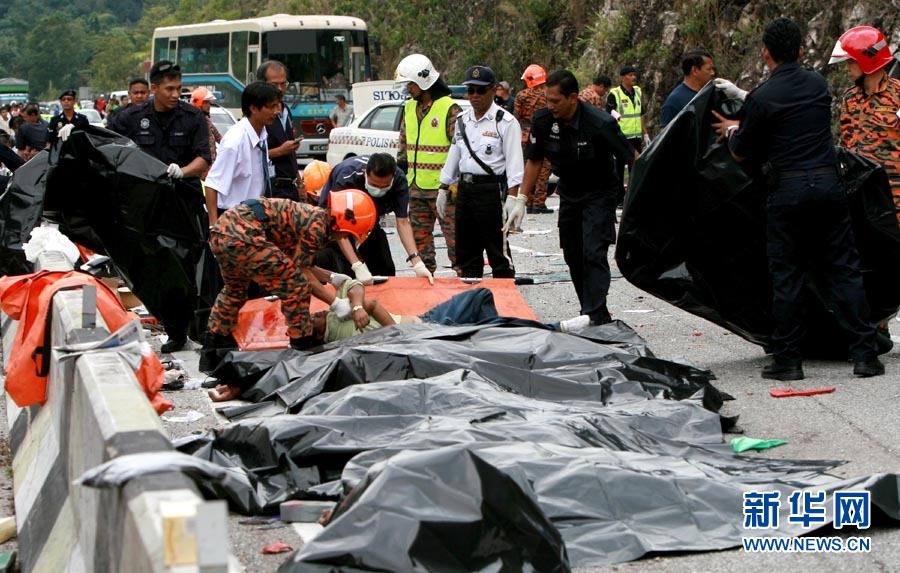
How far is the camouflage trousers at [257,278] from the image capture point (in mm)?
6984

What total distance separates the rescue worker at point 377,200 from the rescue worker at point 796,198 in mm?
2352

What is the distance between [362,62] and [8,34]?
143839 millimetres

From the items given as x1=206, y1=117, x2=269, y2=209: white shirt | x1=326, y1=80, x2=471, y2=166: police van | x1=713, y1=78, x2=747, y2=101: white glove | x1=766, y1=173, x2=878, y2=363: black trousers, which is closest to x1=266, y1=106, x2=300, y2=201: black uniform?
x1=206, y1=117, x2=269, y2=209: white shirt

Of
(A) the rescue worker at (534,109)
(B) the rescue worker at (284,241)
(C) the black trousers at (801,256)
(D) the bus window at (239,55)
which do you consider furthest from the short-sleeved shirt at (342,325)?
(D) the bus window at (239,55)

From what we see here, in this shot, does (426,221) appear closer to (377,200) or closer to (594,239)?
(377,200)

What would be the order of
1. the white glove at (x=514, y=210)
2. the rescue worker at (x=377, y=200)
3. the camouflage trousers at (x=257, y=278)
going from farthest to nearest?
1. the white glove at (x=514, y=210)
2. the rescue worker at (x=377, y=200)
3. the camouflage trousers at (x=257, y=278)

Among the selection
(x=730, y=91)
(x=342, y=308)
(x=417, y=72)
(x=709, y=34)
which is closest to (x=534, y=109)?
(x=709, y=34)

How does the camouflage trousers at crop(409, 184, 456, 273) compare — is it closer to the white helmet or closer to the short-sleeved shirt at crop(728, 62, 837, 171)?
the white helmet

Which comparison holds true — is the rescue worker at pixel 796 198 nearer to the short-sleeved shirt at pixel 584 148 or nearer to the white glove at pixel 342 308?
the short-sleeved shirt at pixel 584 148

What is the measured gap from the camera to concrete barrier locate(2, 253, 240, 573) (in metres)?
2.44

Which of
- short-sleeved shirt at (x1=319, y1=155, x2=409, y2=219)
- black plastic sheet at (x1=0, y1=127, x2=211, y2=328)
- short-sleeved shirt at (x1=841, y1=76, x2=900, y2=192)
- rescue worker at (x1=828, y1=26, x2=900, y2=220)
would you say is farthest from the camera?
black plastic sheet at (x1=0, y1=127, x2=211, y2=328)

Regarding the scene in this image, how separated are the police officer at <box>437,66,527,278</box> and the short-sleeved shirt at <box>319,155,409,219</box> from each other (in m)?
0.63

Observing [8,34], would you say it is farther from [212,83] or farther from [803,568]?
[803,568]
